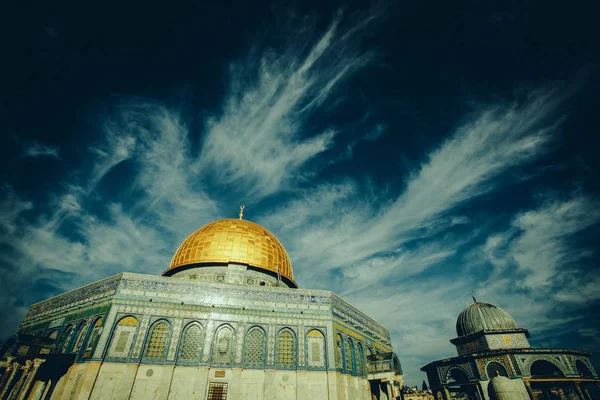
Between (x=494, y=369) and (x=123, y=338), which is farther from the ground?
(x=123, y=338)

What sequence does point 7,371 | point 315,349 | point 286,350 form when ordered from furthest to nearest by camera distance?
point 315,349 → point 286,350 → point 7,371

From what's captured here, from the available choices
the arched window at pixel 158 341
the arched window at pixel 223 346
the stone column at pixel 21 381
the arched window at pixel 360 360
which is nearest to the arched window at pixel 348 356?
the arched window at pixel 360 360

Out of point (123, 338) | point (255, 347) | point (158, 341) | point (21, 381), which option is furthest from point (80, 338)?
point (255, 347)

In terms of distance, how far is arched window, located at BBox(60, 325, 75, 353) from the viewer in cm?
1570

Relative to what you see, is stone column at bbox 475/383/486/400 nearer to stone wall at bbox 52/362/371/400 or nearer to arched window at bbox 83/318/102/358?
stone wall at bbox 52/362/371/400

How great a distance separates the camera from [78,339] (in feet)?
50.6

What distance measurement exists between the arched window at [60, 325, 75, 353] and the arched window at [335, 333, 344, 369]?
1430 centimetres

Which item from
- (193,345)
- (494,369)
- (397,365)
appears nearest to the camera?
(193,345)

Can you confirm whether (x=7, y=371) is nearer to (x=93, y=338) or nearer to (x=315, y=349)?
(x=93, y=338)

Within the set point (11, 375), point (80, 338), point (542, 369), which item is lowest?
point (11, 375)

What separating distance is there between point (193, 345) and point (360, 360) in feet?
34.6

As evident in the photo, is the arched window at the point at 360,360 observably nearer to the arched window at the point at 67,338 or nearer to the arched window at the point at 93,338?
the arched window at the point at 93,338

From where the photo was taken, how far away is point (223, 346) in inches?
608

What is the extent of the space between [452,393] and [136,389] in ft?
83.6
